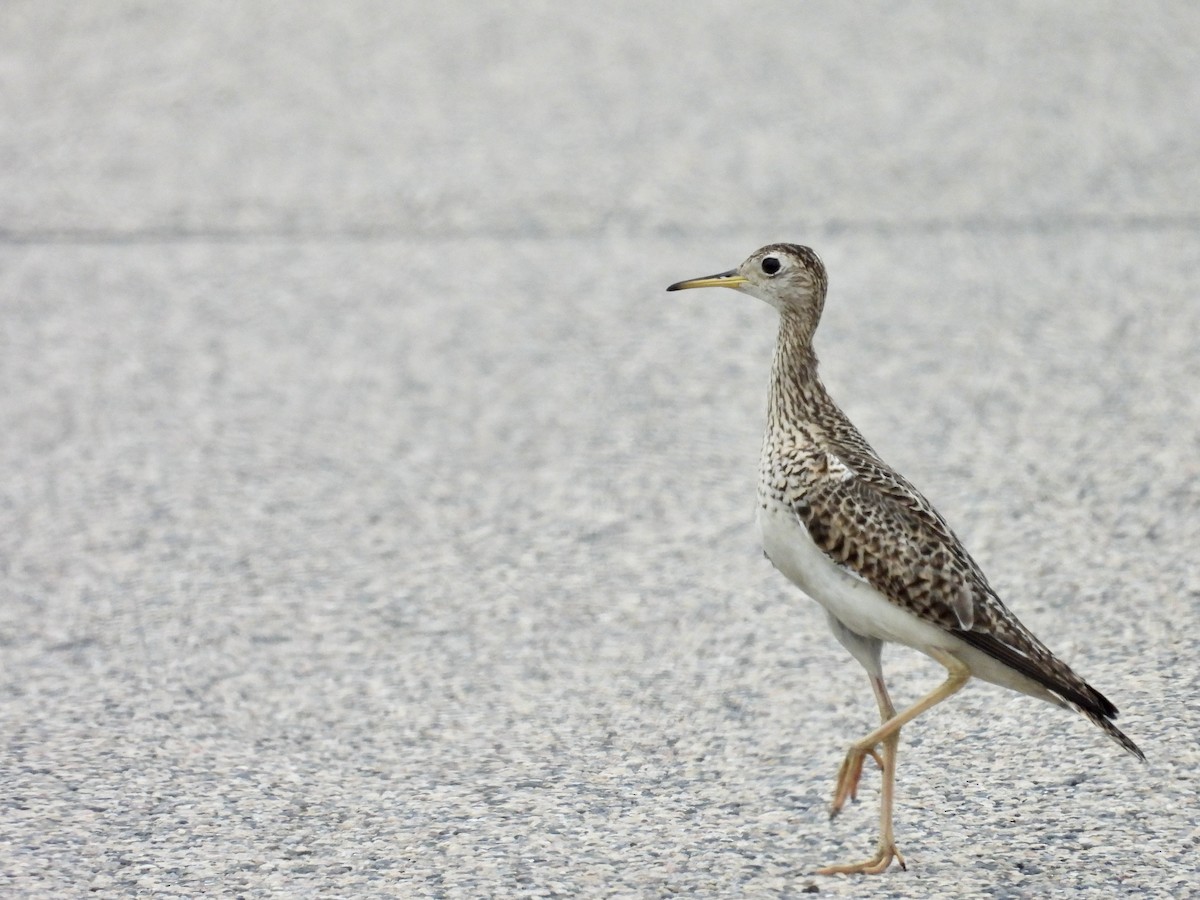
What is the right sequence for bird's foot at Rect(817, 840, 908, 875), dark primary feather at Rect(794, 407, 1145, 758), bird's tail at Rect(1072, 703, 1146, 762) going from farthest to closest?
bird's foot at Rect(817, 840, 908, 875) → dark primary feather at Rect(794, 407, 1145, 758) → bird's tail at Rect(1072, 703, 1146, 762)

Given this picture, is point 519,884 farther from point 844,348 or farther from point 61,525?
point 844,348

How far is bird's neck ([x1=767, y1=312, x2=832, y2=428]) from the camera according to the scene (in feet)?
15.2

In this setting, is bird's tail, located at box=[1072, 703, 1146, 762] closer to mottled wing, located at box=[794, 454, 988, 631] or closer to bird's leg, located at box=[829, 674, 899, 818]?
mottled wing, located at box=[794, 454, 988, 631]

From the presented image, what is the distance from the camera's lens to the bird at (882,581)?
165 inches

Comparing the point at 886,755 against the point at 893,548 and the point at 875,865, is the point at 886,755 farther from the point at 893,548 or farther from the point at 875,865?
the point at 893,548

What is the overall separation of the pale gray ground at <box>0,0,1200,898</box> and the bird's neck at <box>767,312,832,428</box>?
107cm

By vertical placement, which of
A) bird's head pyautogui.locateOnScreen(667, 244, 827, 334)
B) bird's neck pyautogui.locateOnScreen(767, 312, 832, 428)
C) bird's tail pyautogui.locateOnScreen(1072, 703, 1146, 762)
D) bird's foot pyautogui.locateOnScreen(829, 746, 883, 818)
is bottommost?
bird's foot pyautogui.locateOnScreen(829, 746, 883, 818)

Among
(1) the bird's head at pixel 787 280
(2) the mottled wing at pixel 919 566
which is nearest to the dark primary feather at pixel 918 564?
(2) the mottled wing at pixel 919 566

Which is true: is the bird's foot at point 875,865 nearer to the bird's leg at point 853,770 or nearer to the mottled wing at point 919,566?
the bird's leg at point 853,770

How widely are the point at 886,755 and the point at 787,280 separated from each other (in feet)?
4.23

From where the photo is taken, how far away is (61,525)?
6.96 metres

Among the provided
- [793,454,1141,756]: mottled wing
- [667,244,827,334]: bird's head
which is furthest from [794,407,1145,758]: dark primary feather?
[667,244,827,334]: bird's head

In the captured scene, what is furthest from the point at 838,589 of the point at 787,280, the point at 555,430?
the point at 555,430

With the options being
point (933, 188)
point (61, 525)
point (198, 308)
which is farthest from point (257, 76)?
point (61, 525)
